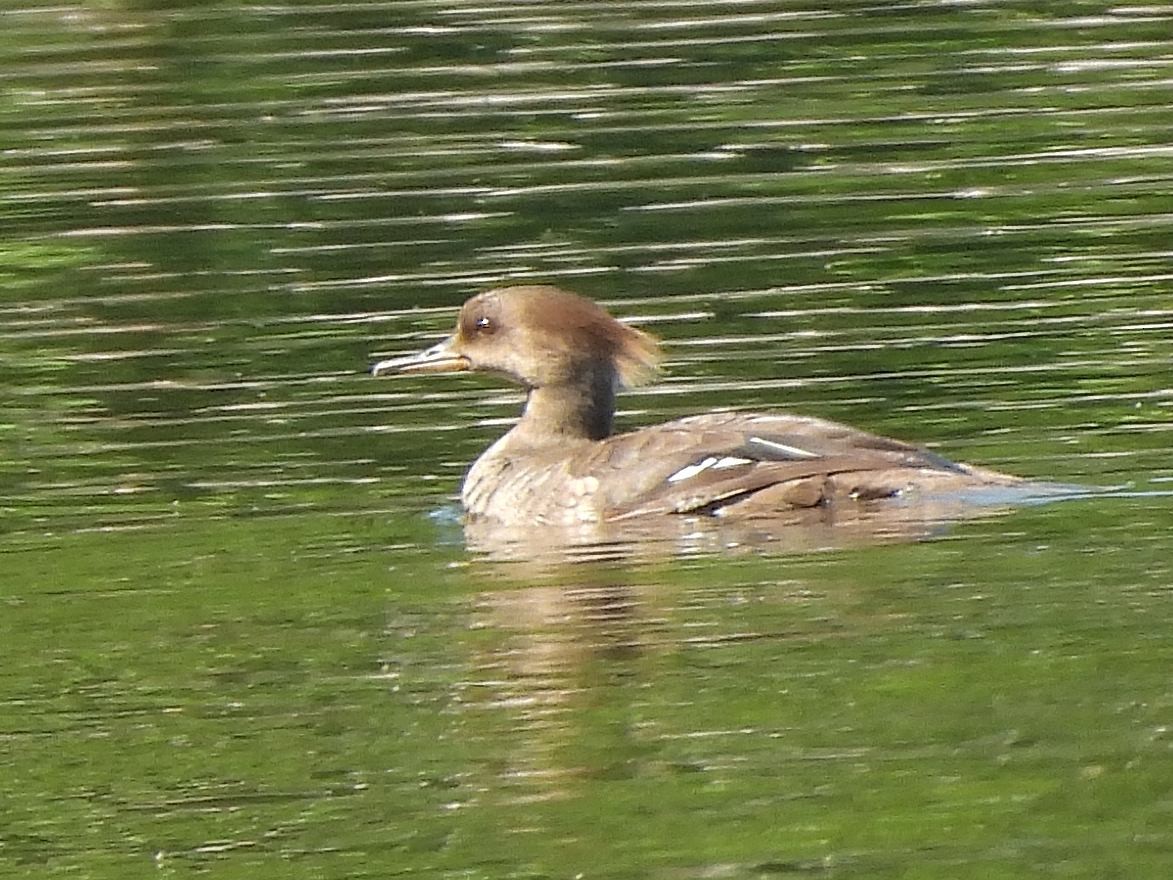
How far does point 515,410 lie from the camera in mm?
14641

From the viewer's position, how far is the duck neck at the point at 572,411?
13211mm

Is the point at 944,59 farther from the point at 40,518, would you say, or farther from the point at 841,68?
the point at 40,518

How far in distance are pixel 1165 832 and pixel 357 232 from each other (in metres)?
10.4

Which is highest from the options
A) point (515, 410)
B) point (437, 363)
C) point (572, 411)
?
point (437, 363)

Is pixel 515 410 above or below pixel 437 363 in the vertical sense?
below

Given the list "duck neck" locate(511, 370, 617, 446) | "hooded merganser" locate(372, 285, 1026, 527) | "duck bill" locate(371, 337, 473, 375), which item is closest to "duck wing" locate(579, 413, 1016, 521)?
"hooded merganser" locate(372, 285, 1026, 527)

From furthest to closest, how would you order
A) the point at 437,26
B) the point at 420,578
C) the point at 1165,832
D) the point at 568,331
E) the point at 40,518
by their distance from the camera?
the point at 437,26
the point at 568,331
the point at 40,518
the point at 420,578
the point at 1165,832

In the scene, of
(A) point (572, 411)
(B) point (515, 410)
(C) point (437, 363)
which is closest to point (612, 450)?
(A) point (572, 411)

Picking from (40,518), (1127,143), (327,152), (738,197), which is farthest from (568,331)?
(327,152)

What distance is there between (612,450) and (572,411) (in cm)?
88

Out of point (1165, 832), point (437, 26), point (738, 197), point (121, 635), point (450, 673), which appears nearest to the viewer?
point (1165, 832)

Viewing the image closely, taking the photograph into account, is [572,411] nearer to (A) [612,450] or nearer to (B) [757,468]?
(A) [612,450]

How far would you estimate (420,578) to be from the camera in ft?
36.5

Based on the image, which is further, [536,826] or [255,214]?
[255,214]
